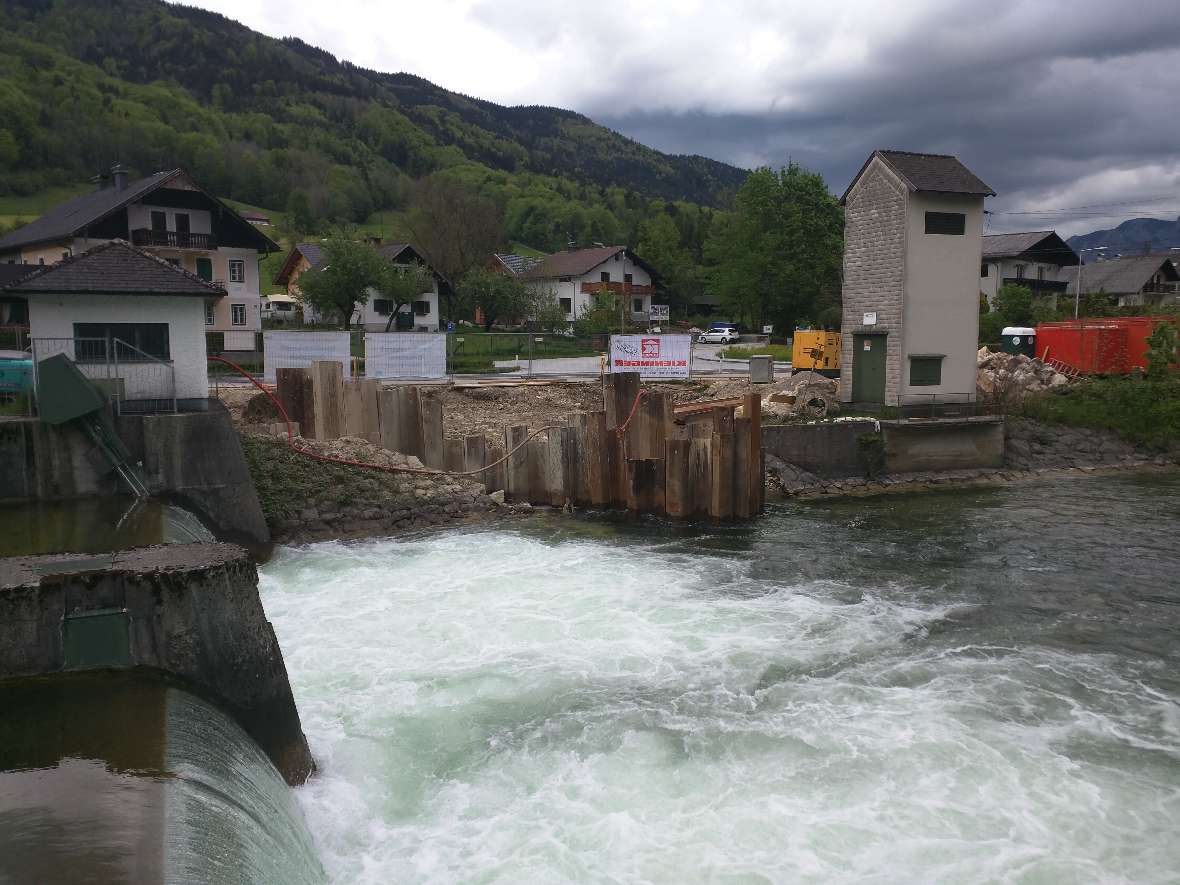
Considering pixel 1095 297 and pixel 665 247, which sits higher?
pixel 665 247

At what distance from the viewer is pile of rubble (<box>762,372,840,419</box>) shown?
93.2 feet

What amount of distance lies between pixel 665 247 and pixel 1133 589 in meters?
85.2

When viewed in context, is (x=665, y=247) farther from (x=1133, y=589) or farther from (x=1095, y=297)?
(x=1133, y=589)

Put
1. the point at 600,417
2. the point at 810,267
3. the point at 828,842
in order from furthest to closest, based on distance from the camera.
→ the point at 810,267
the point at 600,417
the point at 828,842

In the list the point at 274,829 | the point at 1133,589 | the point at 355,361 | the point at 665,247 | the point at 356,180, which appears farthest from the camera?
the point at 356,180

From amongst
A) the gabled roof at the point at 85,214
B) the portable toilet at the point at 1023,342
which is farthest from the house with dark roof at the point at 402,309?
the portable toilet at the point at 1023,342

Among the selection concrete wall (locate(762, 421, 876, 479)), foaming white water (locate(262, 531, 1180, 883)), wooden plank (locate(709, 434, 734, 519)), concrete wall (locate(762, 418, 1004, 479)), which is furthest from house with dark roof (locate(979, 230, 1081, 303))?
foaming white water (locate(262, 531, 1180, 883))

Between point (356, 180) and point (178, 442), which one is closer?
point (178, 442)

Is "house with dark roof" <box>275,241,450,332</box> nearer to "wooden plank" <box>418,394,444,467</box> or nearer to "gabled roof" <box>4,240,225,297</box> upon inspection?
"wooden plank" <box>418,394,444,467</box>

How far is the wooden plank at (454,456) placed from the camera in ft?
71.9

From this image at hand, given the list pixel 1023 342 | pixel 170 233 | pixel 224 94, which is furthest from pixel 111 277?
pixel 224 94

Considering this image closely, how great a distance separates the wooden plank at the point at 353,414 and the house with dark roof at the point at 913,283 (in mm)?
16442

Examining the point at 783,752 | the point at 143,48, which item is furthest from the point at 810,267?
the point at 143,48

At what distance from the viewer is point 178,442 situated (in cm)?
1627
